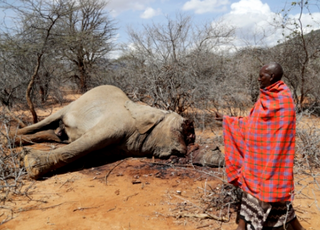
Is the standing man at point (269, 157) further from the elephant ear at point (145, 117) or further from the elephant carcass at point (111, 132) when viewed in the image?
the elephant ear at point (145, 117)

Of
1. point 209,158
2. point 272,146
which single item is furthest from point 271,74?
point 209,158

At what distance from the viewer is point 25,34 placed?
6.66 meters

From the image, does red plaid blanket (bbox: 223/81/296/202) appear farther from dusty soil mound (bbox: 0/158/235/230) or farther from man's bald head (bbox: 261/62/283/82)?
dusty soil mound (bbox: 0/158/235/230)

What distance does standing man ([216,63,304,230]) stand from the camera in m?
2.35

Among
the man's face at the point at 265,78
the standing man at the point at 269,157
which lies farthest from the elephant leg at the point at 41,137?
the man's face at the point at 265,78

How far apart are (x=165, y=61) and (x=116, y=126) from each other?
4.37m

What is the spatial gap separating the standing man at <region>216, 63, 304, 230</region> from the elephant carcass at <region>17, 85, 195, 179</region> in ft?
6.96

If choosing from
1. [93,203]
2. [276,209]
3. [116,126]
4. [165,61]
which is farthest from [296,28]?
[93,203]

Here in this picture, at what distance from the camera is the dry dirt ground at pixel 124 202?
2859mm

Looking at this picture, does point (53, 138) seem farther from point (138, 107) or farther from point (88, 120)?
point (138, 107)

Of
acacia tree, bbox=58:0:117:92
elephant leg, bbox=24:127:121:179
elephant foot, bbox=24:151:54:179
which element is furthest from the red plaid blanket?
acacia tree, bbox=58:0:117:92

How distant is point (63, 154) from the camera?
13.8 ft

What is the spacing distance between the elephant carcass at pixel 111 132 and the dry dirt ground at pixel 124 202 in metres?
0.32

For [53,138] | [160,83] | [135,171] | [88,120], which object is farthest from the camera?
[160,83]
